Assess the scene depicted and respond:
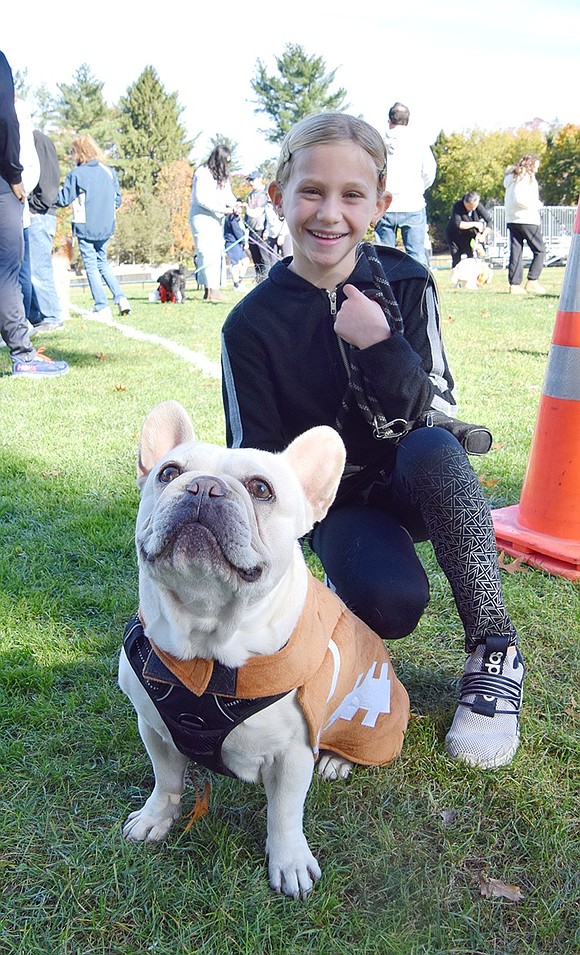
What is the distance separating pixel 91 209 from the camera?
1103cm

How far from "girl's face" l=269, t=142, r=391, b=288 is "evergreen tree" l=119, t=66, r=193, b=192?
6256 cm

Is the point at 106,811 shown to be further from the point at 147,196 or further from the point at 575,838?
the point at 147,196

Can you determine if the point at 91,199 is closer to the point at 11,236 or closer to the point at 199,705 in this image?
the point at 11,236

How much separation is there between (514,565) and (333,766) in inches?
58.3

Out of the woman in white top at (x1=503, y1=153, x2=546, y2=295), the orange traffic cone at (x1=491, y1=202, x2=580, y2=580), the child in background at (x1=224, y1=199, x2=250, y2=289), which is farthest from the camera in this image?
the child in background at (x1=224, y1=199, x2=250, y2=289)

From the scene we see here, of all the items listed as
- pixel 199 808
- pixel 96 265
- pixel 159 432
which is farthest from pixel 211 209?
pixel 199 808

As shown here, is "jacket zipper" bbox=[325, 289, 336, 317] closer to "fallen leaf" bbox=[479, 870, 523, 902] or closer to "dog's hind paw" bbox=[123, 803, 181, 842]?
"dog's hind paw" bbox=[123, 803, 181, 842]

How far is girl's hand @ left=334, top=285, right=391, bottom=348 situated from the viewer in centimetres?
222

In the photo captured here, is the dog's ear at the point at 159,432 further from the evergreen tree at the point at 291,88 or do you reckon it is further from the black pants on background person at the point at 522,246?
the evergreen tree at the point at 291,88

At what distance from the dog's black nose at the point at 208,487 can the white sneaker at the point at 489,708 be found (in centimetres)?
119

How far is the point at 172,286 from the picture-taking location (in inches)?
611

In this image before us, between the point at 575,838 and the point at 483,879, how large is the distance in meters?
0.29

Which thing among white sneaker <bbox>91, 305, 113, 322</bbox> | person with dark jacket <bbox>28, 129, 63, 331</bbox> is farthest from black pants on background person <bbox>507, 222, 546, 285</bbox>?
person with dark jacket <bbox>28, 129, 63, 331</bbox>

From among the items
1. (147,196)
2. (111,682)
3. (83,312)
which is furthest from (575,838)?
(147,196)
